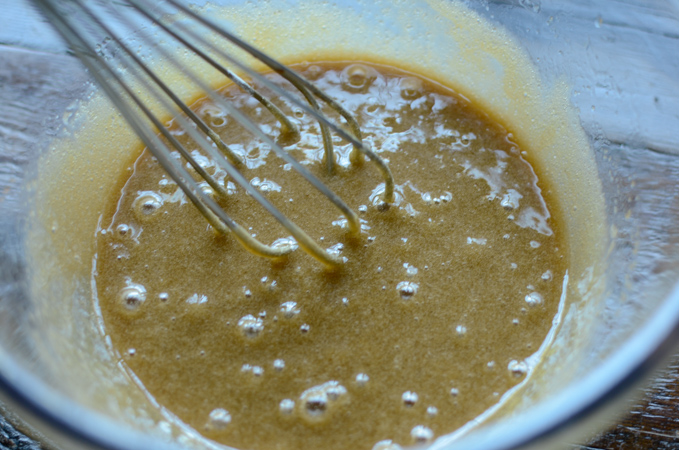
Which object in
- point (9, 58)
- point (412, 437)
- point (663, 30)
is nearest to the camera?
point (412, 437)

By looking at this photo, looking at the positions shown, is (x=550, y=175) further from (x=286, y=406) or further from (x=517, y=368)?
(x=286, y=406)

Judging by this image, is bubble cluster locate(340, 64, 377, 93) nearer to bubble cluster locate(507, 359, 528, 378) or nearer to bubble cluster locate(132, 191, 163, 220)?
bubble cluster locate(132, 191, 163, 220)

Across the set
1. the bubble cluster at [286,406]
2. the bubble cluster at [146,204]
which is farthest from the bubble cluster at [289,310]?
the bubble cluster at [146,204]

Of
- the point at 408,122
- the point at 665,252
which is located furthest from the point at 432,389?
the point at 408,122

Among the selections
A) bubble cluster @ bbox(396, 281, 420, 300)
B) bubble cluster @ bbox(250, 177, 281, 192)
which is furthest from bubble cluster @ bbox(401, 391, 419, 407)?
bubble cluster @ bbox(250, 177, 281, 192)

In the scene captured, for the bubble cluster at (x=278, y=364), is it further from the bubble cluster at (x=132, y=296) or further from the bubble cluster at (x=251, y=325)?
the bubble cluster at (x=132, y=296)

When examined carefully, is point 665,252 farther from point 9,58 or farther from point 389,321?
point 9,58

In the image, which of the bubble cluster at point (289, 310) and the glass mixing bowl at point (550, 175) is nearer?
the glass mixing bowl at point (550, 175)

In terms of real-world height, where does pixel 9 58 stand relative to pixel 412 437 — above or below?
above
